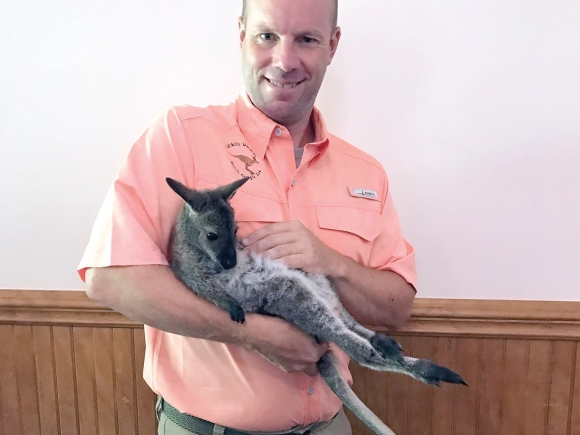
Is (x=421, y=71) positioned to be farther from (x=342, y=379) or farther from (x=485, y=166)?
(x=342, y=379)

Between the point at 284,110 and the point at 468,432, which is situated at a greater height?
the point at 284,110

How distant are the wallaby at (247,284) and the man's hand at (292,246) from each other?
0.12 feet

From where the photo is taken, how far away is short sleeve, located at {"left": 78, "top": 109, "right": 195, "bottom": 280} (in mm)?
1164

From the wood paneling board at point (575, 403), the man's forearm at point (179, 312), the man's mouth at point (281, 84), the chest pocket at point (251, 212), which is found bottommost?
the wood paneling board at point (575, 403)

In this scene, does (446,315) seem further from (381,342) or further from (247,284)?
(247,284)

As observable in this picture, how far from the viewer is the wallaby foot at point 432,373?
1100 millimetres

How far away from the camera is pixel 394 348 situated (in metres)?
1.16

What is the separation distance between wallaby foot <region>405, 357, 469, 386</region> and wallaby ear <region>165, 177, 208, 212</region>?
0.69 metres

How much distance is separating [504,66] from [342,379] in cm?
150

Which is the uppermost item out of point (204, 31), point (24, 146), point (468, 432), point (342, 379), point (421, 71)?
point (204, 31)

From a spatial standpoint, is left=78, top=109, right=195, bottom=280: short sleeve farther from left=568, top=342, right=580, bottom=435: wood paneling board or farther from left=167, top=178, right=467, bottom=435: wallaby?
left=568, top=342, right=580, bottom=435: wood paneling board

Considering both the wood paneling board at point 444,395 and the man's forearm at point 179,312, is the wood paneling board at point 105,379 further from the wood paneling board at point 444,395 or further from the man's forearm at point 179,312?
the wood paneling board at point 444,395

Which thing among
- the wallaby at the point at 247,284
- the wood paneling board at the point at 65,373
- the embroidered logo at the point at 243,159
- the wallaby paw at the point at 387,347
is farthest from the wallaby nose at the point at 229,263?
the wood paneling board at the point at 65,373

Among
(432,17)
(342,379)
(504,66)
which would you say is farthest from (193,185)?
(504,66)
